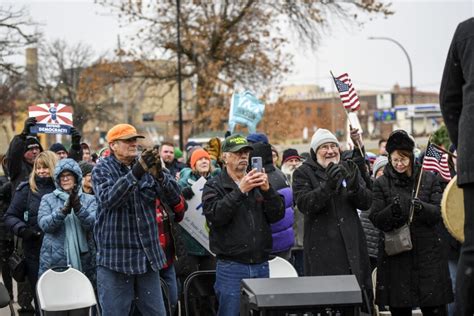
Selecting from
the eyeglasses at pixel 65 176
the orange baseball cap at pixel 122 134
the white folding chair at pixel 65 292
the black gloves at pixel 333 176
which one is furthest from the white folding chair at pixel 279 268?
the eyeglasses at pixel 65 176

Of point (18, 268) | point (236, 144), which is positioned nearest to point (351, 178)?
point (236, 144)

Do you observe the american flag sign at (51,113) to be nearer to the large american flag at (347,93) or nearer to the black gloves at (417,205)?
the large american flag at (347,93)

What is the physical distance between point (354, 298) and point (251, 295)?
57 centimetres

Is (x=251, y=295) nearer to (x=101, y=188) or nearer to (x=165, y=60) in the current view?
(x=101, y=188)

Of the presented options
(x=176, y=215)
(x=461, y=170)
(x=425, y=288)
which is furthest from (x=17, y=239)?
(x=461, y=170)

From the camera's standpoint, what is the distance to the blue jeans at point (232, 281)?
21.8 feet

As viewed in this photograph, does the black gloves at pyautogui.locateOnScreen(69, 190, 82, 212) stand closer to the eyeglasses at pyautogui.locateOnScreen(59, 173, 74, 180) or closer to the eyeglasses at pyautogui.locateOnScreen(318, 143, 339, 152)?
the eyeglasses at pyautogui.locateOnScreen(59, 173, 74, 180)

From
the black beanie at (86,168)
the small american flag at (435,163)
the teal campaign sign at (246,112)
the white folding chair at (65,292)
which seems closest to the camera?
the white folding chair at (65,292)

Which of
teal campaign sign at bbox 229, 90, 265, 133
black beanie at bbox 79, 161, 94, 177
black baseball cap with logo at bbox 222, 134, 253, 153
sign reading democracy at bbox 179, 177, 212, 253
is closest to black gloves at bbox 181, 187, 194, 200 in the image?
sign reading democracy at bbox 179, 177, 212, 253

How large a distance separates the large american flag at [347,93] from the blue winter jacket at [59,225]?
256 cm

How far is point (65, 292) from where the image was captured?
7094 millimetres

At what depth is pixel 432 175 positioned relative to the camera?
763 cm

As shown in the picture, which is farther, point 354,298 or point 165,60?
point 165,60

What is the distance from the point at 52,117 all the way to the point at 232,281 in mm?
4315
